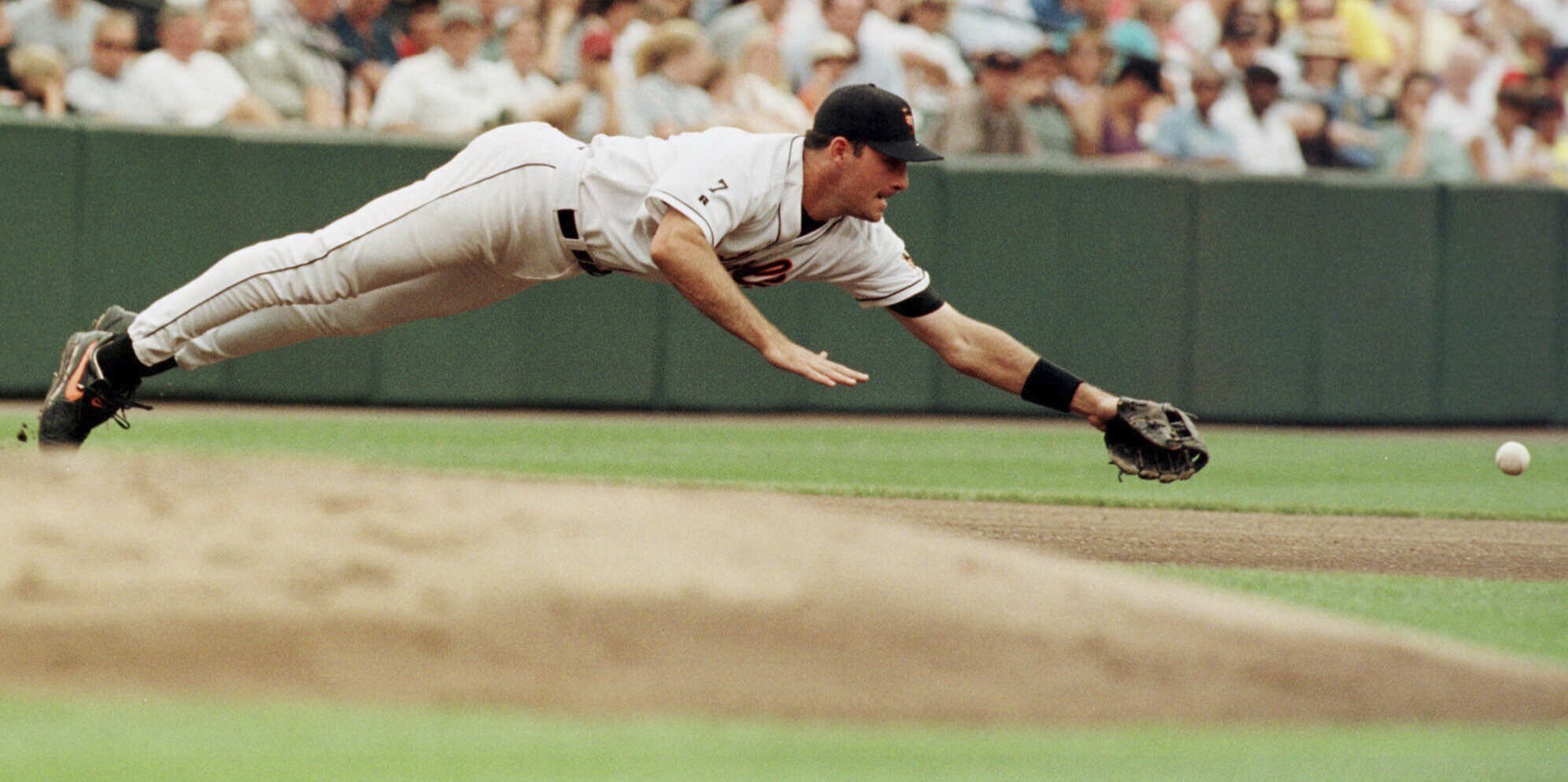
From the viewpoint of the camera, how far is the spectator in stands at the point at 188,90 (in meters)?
9.91

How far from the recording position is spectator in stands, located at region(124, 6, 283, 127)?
9.91 metres

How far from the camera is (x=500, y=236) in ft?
17.9

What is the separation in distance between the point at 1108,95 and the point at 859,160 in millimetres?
6659

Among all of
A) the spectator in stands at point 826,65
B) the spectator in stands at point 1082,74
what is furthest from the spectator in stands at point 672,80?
the spectator in stands at point 1082,74

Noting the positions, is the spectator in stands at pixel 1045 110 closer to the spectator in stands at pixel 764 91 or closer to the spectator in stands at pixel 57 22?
the spectator in stands at pixel 764 91

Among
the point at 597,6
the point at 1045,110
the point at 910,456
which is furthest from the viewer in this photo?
the point at 1045,110

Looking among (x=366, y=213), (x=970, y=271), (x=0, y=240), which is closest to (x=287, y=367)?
(x=0, y=240)

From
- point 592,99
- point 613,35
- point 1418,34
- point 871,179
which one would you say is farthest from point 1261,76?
point 871,179

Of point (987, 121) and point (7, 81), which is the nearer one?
point (7, 81)

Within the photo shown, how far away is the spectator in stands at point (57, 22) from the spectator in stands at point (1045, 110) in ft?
16.4

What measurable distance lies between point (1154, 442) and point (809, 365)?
1388 mm

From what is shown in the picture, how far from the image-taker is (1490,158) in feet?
42.1

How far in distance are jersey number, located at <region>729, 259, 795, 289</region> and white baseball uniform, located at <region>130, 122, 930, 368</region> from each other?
0.7 inches

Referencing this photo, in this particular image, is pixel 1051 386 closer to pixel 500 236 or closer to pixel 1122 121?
pixel 500 236
